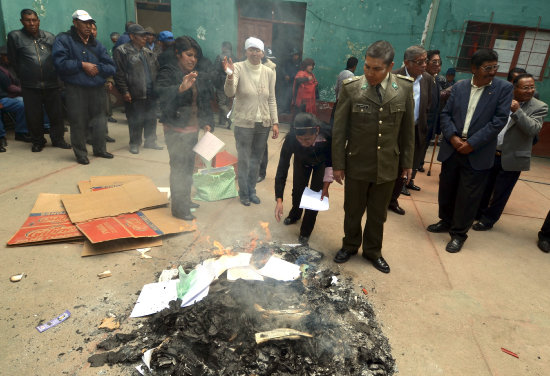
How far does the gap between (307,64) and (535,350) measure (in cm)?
664

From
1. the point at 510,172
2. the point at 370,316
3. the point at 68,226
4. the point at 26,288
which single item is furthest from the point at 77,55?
the point at 510,172

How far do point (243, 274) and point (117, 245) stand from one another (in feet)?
4.51

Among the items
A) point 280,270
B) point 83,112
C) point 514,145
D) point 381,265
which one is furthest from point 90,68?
point 514,145

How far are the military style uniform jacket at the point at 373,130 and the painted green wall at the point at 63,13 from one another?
6.79 m

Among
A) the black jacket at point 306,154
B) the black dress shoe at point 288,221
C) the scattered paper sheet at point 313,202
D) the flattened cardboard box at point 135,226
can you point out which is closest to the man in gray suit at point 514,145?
the black jacket at point 306,154

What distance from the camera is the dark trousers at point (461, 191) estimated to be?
12.0 feet

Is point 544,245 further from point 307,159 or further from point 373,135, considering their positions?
point 307,159

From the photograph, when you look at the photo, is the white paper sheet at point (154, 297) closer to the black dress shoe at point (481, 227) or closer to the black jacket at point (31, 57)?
the black dress shoe at point (481, 227)

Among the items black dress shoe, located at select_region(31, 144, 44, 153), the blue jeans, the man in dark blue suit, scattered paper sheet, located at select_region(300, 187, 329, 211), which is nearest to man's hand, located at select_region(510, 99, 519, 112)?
the man in dark blue suit

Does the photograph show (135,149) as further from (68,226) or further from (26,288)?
(26,288)

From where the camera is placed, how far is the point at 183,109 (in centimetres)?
355

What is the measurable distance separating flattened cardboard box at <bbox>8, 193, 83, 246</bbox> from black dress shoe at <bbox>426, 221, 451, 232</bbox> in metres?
3.99

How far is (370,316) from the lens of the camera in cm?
272

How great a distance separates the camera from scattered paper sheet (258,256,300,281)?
2934 millimetres
